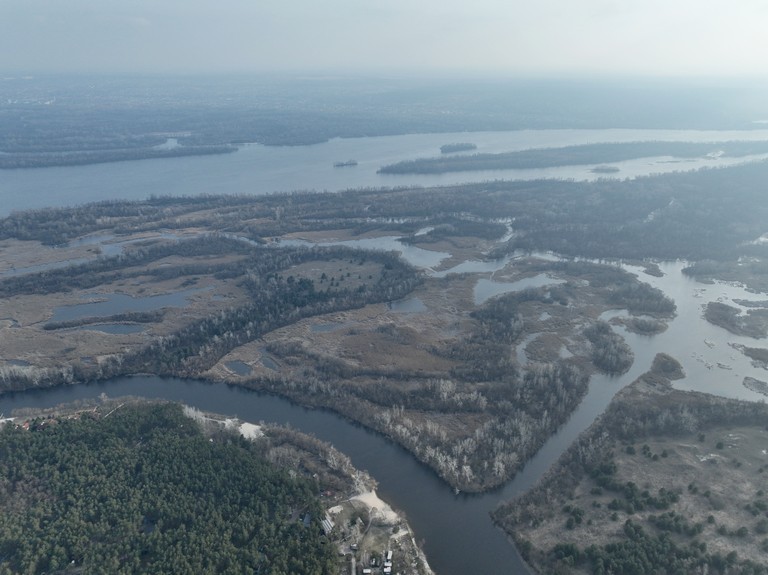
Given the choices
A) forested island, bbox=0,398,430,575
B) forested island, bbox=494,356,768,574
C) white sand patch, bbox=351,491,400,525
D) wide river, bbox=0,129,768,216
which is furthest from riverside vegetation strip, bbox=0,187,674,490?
wide river, bbox=0,129,768,216

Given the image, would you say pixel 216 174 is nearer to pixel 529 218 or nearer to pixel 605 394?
pixel 529 218

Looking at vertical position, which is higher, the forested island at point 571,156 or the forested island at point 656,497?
the forested island at point 571,156

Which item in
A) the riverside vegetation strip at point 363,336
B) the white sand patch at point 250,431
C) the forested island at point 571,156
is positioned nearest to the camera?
the white sand patch at point 250,431

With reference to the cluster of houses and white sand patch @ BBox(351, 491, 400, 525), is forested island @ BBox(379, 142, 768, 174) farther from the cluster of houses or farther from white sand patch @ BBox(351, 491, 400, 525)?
the cluster of houses

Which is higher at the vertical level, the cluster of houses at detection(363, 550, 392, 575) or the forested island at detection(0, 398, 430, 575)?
the forested island at detection(0, 398, 430, 575)

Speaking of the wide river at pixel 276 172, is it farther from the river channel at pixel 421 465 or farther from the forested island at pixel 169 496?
the forested island at pixel 169 496

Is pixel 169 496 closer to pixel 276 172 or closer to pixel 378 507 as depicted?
pixel 378 507

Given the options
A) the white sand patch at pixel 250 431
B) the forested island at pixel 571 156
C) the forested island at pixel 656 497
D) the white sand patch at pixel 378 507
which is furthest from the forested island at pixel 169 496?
the forested island at pixel 571 156

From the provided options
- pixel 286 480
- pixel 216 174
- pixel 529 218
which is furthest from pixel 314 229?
pixel 286 480
